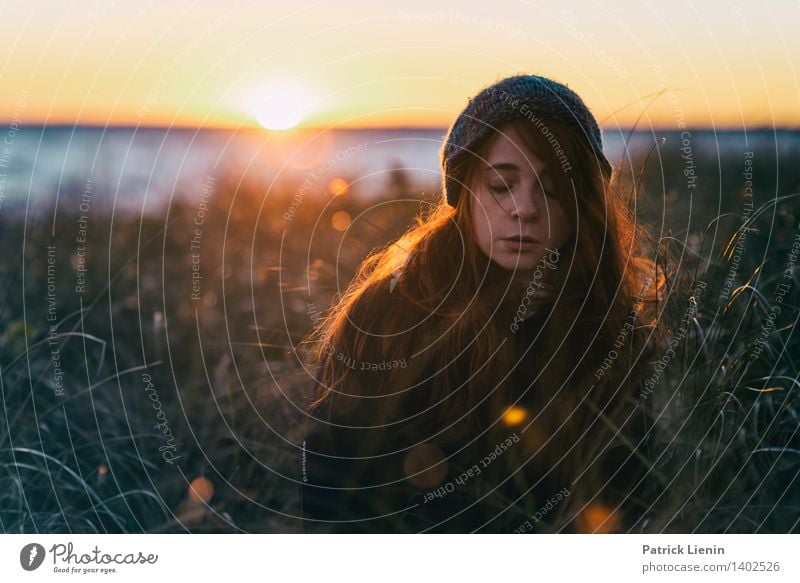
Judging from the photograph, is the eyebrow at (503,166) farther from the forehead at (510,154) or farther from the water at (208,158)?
the water at (208,158)

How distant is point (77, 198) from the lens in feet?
8.55

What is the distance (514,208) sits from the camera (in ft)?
5.22

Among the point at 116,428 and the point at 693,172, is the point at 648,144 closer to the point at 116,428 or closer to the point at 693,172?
the point at 693,172

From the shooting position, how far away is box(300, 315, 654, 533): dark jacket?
1.69 metres

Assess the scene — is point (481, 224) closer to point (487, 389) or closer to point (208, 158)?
point (487, 389)

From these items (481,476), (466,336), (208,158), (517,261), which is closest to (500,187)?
(517,261)

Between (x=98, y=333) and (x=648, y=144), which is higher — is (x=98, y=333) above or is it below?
below

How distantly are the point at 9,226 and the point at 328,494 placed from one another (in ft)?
5.05

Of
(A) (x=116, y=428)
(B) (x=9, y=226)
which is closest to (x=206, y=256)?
(B) (x=9, y=226)

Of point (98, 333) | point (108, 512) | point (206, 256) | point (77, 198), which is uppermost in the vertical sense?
point (77, 198)
